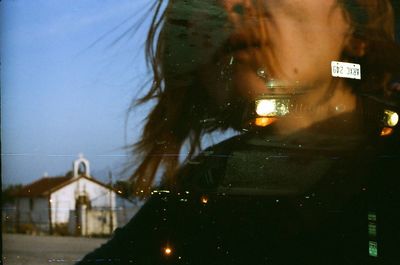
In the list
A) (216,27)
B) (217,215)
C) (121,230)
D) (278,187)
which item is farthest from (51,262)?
(216,27)

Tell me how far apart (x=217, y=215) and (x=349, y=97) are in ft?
2.49

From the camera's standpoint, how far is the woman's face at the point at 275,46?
2471 millimetres

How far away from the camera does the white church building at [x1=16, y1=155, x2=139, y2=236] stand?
7.47 feet

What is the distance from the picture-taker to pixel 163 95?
2.37 m

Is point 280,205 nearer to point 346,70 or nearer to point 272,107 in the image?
point 272,107

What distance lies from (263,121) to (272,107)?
7 centimetres

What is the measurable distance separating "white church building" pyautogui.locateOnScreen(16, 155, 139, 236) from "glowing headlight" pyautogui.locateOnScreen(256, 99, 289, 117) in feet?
2.11

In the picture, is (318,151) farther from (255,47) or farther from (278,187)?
(255,47)

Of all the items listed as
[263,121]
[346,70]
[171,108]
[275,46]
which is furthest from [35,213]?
[346,70]

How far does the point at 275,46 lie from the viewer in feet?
8.34

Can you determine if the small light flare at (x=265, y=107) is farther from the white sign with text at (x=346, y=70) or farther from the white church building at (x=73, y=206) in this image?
the white church building at (x=73, y=206)

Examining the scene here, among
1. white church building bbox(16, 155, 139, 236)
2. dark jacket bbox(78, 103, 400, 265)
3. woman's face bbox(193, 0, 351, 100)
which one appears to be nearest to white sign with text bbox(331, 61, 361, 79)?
woman's face bbox(193, 0, 351, 100)

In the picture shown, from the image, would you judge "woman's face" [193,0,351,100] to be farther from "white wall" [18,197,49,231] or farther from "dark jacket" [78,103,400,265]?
"white wall" [18,197,49,231]

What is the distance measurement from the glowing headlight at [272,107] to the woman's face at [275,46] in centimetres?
4
